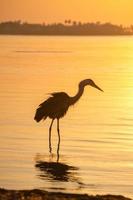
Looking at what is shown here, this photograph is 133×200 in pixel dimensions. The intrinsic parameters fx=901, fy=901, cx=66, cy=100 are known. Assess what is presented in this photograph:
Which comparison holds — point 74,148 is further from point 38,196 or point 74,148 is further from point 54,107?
point 38,196

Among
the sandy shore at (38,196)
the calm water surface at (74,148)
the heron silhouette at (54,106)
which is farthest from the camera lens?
the heron silhouette at (54,106)

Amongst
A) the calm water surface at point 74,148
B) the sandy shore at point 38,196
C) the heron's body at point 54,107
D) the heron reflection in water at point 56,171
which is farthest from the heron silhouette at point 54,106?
the sandy shore at point 38,196

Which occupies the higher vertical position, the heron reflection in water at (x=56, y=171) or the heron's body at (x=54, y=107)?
the heron's body at (x=54, y=107)

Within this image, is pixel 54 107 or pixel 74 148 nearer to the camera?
pixel 74 148

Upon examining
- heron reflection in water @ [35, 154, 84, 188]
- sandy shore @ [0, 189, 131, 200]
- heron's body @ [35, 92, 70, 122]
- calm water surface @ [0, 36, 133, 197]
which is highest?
heron's body @ [35, 92, 70, 122]

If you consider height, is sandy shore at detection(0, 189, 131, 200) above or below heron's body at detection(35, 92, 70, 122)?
below

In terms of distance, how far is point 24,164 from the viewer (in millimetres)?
17766

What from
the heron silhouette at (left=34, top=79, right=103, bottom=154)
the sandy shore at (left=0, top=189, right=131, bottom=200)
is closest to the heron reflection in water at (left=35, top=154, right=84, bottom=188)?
the sandy shore at (left=0, top=189, right=131, bottom=200)

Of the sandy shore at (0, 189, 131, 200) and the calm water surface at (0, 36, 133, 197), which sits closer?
the sandy shore at (0, 189, 131, 200)

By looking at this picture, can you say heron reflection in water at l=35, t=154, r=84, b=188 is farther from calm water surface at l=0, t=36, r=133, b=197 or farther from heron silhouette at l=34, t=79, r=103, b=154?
heron silhouette at l=34, t=79, r=103, b=154

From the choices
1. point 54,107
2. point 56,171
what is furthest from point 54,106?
point 56,171

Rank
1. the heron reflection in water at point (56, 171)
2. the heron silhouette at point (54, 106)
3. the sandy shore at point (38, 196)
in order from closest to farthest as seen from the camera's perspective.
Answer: the sandy shore at point (38, 196) → the heron reflection in water at point (56, 171) → the heron silhouette at point (54, 106)

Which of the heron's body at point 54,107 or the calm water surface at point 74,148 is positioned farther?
the heron's body at point 54,107

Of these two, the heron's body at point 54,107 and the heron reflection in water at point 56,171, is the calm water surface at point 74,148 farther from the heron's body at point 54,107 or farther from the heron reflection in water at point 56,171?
the heron's body at point 54,107
